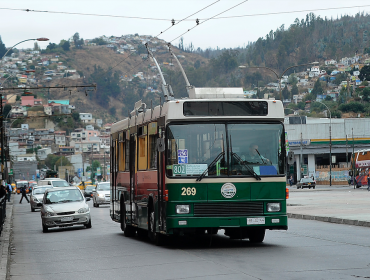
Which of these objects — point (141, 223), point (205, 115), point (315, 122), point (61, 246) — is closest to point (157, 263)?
point (205, 115)

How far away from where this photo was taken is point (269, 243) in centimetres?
1451

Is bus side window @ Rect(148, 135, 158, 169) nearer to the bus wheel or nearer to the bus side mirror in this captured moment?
the bus side mirror

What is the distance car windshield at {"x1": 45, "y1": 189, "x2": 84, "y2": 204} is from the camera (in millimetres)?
23375

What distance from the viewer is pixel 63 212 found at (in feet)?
73.5

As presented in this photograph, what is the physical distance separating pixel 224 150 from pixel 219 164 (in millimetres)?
282

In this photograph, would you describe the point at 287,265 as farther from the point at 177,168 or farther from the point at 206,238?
the point at 206,238

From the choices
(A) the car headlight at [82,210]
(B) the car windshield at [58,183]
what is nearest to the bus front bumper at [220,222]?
(A) the car headlight at [82,210]

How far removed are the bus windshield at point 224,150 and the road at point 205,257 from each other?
1.55 meters

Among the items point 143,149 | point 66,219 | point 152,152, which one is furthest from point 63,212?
point 152,152

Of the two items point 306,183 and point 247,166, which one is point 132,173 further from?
point 306,183

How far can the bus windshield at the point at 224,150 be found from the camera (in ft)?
42.3

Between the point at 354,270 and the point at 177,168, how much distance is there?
431 cm

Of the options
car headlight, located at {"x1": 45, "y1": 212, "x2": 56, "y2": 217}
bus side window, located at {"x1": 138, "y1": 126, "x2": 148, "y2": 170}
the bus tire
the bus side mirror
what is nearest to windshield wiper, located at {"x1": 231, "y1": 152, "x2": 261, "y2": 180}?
the bus side mirror

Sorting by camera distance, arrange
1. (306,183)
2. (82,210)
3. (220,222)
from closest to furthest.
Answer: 1. (220,222)
2. (82,210)
3. (306,183)
